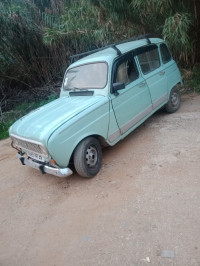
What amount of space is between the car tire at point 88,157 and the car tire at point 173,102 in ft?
7.88

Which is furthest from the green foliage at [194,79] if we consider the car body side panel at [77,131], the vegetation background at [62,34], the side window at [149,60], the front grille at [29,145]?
the front grille at [29,145]

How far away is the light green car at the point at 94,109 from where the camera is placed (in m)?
3.28

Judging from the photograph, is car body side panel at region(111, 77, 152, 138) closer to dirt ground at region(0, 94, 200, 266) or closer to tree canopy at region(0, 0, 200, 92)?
dirt ground at region(0, 94, 200, 266)

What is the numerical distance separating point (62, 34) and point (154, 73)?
4333 millimetres

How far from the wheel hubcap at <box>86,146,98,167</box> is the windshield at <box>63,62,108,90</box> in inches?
42.7

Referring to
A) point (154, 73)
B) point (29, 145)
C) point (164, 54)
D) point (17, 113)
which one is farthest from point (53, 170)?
point (17, 113)

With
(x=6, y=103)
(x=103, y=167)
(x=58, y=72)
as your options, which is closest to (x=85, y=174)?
(x=103, y=167)

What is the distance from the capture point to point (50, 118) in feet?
11.5

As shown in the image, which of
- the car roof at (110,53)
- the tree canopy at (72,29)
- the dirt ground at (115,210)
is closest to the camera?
the dirt ground at (115,210)

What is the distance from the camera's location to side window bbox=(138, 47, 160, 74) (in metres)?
4.51

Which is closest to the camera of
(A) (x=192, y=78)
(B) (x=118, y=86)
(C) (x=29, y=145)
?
(C) (x=29, y=145)

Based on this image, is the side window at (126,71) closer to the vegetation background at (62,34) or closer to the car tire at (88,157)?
the car tire at (88,157)

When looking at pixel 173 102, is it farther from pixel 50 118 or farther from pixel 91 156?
pixel 50 118

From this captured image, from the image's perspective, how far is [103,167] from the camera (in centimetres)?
392
